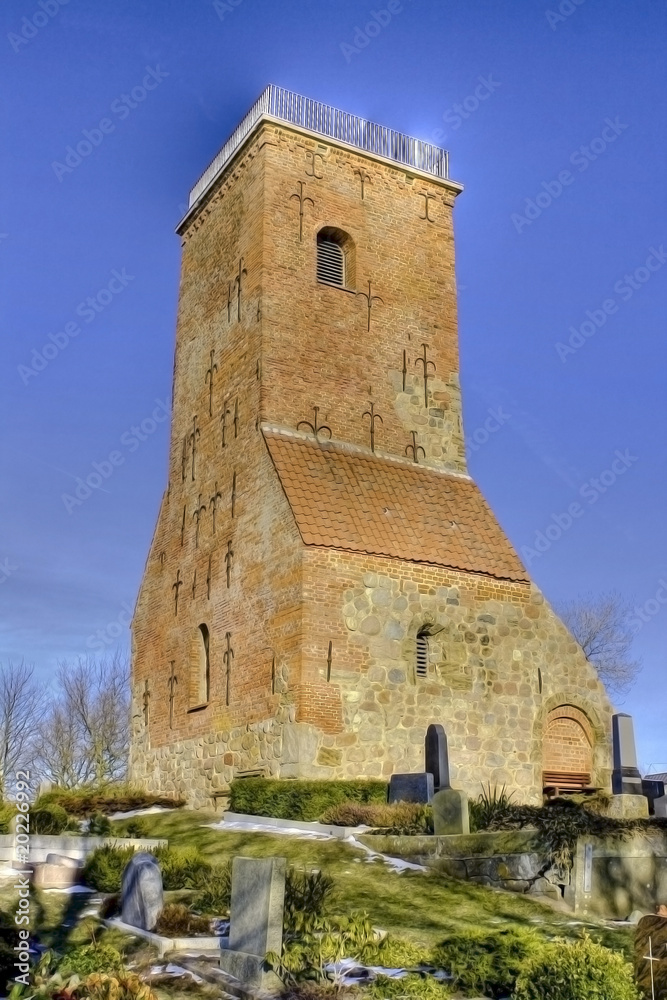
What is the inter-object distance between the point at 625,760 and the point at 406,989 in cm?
743

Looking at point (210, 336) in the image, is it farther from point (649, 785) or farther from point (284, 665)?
point (649, 785)

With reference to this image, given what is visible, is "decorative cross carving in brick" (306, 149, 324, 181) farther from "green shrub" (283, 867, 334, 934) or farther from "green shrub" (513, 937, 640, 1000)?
"green shrub" (513, 937, 640, 1000)

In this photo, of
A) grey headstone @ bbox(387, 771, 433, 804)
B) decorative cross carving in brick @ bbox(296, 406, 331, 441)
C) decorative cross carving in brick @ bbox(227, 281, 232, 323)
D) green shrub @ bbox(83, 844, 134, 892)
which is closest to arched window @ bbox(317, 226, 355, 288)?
decorative cross carving in brick @ bbox(227, 281, 232, 323)

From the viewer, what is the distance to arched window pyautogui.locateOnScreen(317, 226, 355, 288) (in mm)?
21359

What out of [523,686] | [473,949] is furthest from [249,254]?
[473,949]

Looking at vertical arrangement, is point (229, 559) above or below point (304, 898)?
above

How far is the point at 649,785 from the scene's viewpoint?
45.0 feet

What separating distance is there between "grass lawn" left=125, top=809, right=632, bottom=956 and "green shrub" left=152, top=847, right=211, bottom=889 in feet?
2.54

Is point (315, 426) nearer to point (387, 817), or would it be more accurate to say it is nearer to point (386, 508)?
point (386, 508)

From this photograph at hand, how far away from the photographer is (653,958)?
6.80m

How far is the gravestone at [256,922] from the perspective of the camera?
781 cm

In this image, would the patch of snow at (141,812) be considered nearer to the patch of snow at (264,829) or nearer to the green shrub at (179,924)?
the patch of snow at (264,829)

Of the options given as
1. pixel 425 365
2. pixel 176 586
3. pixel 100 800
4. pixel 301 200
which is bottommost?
pixel 100 800

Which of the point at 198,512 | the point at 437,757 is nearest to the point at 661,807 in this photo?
the point at 437,757
